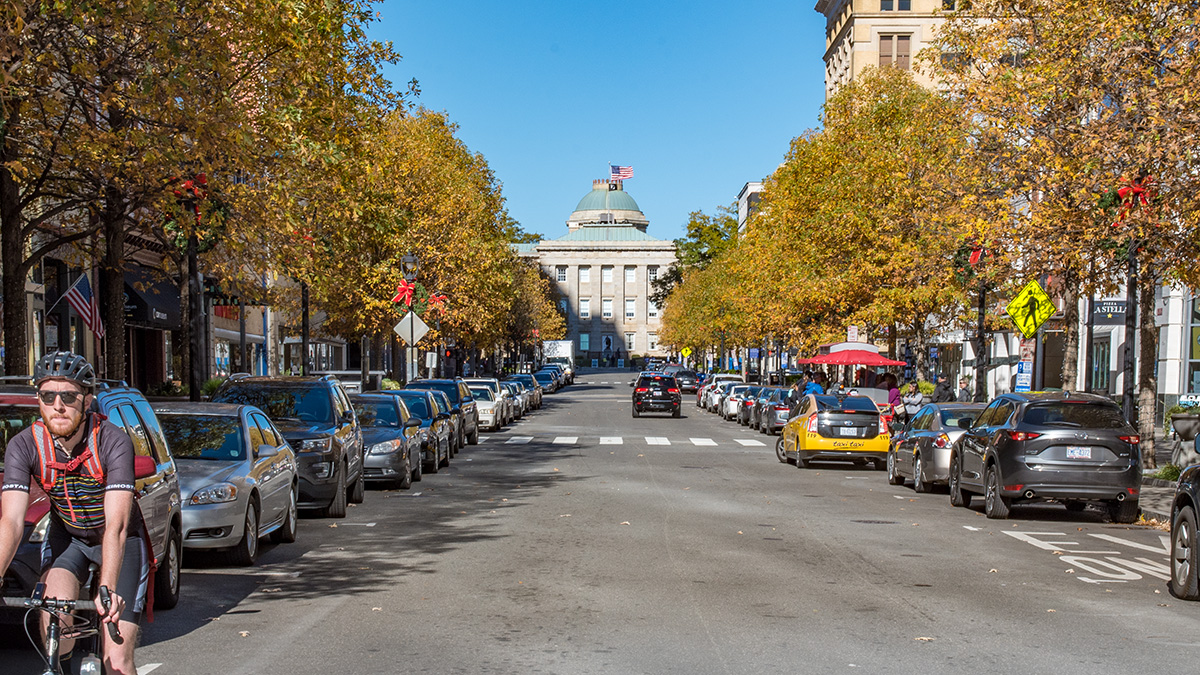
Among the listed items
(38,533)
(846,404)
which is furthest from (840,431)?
(38,533)

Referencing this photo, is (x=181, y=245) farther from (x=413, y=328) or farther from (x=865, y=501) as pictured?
(x=413, y=328)

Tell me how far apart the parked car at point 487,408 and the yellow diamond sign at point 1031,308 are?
693 inches

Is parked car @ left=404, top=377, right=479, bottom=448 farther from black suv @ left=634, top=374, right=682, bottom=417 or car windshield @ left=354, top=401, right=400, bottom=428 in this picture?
black suv @ left=634, top=374, right=682, bottom=417

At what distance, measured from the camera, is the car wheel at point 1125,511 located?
1586cm

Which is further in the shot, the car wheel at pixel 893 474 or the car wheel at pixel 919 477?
the car wheel at pixel 893 474

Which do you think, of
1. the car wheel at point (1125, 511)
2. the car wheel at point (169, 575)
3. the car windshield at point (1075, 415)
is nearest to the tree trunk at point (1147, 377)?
the car wheel at point (1125, 511)

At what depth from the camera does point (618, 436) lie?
3497cm

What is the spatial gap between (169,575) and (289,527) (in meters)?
3.92

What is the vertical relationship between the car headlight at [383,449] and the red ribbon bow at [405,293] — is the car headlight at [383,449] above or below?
below

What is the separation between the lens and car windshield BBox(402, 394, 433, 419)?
917 inches

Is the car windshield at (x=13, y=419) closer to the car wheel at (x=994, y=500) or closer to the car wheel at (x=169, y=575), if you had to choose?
the car wheel at (x=169, y=575)

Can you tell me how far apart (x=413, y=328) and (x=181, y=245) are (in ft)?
57.1

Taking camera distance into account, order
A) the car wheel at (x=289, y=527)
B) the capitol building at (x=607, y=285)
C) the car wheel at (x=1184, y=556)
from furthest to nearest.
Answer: the capitol building at (x=607, y=285)
the car wheel at (x=289, y=527)
the car wheel at (x=1184, y=556)

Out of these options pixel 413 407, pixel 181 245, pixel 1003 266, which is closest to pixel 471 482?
pixel 413 407
